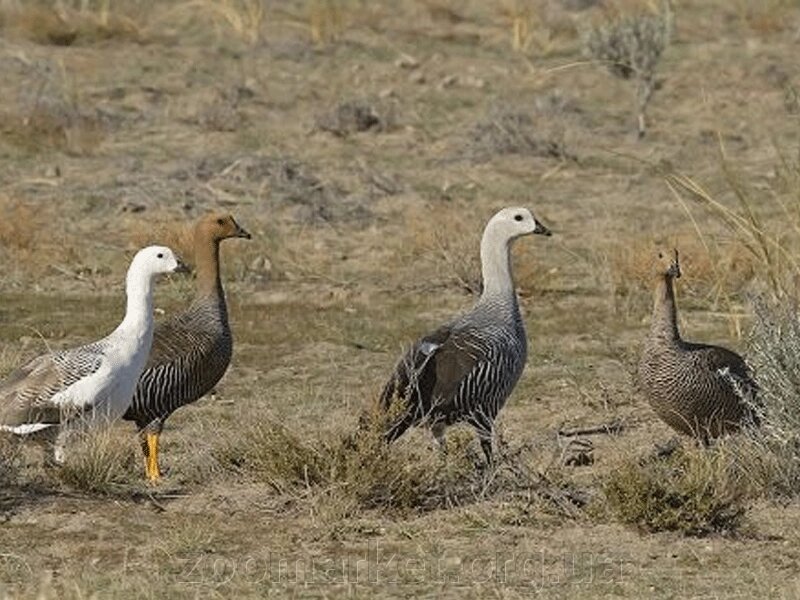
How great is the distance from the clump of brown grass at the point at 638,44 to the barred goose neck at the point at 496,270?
11094 millimetres

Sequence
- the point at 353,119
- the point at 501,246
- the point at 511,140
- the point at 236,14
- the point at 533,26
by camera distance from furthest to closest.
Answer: the point at 533,26, the point at 236,14, the point at 353,119, the point at 511,140, the point at 501,246

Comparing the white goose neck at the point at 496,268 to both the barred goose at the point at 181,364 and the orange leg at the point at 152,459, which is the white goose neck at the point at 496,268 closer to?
the barred goose at the point at 181,364

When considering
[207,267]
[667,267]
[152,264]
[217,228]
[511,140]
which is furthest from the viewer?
[511,140]

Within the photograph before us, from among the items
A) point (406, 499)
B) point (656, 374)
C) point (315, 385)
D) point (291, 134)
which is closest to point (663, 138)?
point (291, 134)

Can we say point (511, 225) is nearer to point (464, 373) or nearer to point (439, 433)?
point (464, 373)

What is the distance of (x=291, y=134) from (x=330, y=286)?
629 cm

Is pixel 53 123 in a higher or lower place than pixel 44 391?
higher

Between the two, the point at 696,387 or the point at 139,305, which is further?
the point at 696,387

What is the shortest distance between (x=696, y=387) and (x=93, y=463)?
116 inches

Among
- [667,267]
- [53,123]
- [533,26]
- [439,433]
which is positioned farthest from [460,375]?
[533,26]

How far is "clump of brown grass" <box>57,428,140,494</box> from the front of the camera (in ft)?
31.4

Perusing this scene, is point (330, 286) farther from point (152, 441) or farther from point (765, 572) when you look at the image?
point (765, 572)

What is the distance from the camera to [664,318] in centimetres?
1088

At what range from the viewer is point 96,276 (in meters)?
16.4
